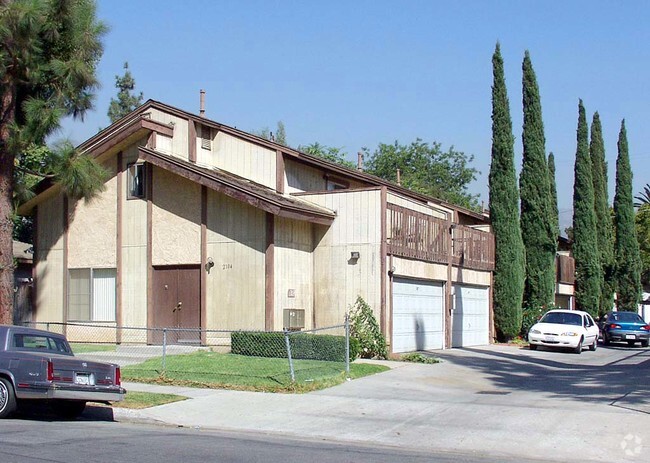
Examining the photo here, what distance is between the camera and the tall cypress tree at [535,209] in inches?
1356

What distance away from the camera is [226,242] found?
22547mm

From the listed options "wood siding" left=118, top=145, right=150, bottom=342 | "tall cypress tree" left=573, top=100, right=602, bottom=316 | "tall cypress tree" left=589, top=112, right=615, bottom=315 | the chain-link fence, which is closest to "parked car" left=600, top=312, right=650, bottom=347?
"tall cypress tree" left=573, top=100, right=602, bottom=316

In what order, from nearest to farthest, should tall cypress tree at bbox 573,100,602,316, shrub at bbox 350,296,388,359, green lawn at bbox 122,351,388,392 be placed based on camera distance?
green lawn at bbox 122,351,388,392
shrub at bbox 350,296,388,359
tall cypress tree at bbox 573,100,602,316

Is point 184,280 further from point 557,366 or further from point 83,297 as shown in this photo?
point 557,366

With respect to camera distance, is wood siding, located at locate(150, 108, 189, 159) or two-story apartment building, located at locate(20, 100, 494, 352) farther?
wood siding, located at locate(150, 108, 189, 159)

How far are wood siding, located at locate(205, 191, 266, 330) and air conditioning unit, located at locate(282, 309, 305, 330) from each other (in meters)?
0.68

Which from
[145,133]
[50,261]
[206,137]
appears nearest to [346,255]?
[206,137]

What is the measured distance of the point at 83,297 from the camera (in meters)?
25.0

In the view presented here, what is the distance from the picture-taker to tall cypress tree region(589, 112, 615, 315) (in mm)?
46906

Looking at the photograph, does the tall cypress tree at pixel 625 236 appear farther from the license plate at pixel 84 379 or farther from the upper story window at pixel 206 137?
the license plate at pixel 84 379

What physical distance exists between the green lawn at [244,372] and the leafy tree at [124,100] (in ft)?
160

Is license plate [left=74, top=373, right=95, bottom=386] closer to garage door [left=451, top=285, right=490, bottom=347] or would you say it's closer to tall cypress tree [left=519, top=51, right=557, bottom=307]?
garage door [left=451, top=285, right=490, bottom=347]

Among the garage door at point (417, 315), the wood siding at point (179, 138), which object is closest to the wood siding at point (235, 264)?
the wood siding at point (179, 138)

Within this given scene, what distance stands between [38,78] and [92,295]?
7.94m
